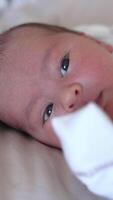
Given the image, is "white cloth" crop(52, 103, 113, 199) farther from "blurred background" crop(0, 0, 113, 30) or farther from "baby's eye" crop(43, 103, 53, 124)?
"blurred background" crop(0, 0, 113, 30)

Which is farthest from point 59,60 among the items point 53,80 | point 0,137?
point 0,137

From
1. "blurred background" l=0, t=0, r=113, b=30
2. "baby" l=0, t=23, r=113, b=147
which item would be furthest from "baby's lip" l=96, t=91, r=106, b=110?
"blurred background" l=0, t=0, r=113, b=30

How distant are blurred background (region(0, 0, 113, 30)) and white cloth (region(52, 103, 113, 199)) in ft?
1.91

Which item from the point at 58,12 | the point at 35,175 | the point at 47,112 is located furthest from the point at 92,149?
the point at 58,12

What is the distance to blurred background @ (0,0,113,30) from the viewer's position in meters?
1.21

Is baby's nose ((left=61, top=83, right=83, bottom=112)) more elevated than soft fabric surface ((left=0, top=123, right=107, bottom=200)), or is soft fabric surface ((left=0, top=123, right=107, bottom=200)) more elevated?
baby's nose ((left=61, top=83, right=83, bottom=112))

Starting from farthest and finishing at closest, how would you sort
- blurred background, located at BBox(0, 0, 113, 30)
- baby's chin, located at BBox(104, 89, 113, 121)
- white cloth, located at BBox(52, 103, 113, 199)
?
blurred background, located at BBox(0, 0, 113, 30) < baby's chin, located at BBox(104, 89, 113, 121) < white cloth, located at BBox(52, 103, 113, 199)

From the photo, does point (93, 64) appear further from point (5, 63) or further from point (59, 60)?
point (5, 63)

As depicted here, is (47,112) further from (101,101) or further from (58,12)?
(58,12)

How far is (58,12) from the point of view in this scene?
4.13ft

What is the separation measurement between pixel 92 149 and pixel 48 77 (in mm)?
233

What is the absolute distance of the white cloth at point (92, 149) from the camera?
66cm

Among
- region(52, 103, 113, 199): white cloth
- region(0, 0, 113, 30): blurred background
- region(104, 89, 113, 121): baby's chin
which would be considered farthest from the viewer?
region(0, 0, 113, 30): blurred background

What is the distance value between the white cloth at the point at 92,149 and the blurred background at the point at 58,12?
0.58 meters
